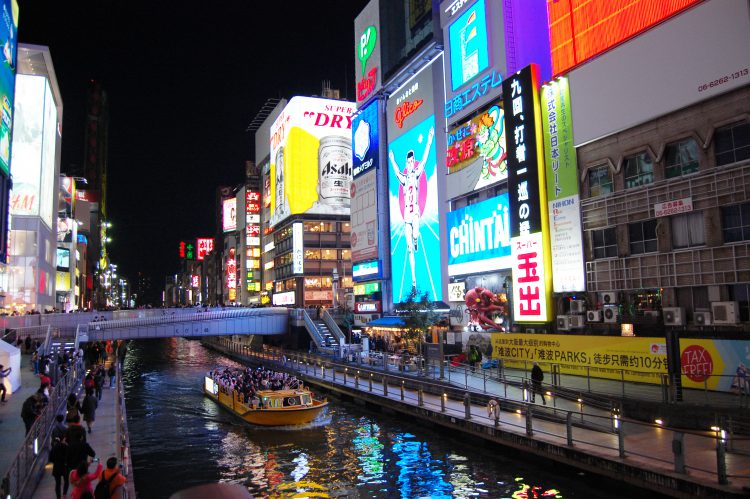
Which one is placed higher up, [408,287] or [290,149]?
[290,149]

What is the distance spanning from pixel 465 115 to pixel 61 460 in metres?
41.5

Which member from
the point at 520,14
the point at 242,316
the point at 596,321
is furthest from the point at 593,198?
the point at 242,316

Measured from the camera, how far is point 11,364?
1050 inches

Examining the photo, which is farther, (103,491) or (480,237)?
(480,237)

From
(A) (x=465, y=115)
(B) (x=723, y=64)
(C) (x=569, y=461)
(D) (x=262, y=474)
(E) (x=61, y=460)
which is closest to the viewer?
(E) (x=61, y=460)

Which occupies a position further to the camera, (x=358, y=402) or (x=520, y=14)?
(x=520, y=14)

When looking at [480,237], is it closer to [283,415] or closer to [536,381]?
[536,381]

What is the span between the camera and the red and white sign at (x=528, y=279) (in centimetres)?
3644

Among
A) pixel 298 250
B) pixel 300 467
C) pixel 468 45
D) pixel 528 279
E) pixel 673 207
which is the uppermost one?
pixel 468 45

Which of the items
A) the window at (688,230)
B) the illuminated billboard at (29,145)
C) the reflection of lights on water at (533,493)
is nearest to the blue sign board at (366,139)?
the illuminated billboard at (29,145)

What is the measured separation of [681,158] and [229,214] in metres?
142

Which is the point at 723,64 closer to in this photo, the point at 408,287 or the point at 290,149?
the point at 408,287

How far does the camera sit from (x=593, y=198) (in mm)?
33375

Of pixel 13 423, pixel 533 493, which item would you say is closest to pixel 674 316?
pixel 533 493
